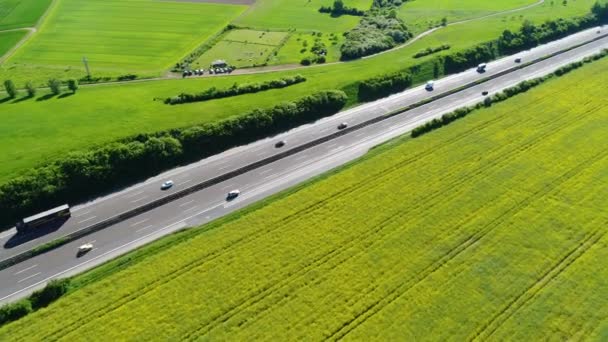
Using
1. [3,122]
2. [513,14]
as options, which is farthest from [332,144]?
[513,14]

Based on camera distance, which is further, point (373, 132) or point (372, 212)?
point (373, 132)

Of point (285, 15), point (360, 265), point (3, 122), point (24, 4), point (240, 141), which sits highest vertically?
point (24, 4)

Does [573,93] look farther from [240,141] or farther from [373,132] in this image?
[240,141]

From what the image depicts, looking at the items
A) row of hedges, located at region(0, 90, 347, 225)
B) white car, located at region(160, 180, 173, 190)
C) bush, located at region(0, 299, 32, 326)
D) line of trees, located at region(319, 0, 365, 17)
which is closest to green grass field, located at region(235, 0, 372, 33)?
line of trees, located at region(319, 0, 365, 17)

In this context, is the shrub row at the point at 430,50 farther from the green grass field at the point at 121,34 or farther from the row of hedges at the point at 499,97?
the green grass field at the point at 121,34

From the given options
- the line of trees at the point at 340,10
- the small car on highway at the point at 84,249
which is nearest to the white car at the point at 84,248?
the small car on highway at the point at 84,249

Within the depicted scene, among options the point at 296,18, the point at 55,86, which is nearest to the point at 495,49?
the point at 296,18
